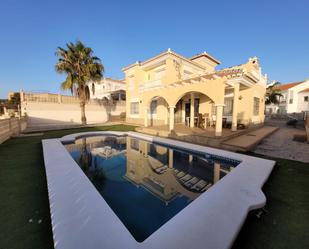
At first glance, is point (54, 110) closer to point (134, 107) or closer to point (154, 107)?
point (134, 107)

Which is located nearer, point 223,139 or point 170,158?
point 170,158

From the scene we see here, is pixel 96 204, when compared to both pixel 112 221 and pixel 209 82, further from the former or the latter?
pixel 209 82

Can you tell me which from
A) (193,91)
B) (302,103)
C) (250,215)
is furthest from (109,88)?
(302,103)

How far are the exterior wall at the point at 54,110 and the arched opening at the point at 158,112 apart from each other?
11.2m

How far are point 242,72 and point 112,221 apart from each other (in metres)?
10.2

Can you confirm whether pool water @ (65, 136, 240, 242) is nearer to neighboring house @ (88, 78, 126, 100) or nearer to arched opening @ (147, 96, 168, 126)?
arched opening @ (147, 96, 168, 126)

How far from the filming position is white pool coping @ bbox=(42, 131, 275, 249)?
2264 mm

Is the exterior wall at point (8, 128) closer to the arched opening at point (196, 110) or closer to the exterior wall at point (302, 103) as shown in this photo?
the arched opening at point (196, 110)

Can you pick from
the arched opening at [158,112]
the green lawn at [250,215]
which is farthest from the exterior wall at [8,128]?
the arched opening at [158,112]

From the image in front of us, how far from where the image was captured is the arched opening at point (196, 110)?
13.4m

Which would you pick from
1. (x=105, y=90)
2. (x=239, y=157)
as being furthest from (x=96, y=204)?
(x=105, y=90)

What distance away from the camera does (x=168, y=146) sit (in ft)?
31.5

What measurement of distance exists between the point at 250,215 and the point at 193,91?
27.5 feet

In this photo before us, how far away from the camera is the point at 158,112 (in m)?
16.5
